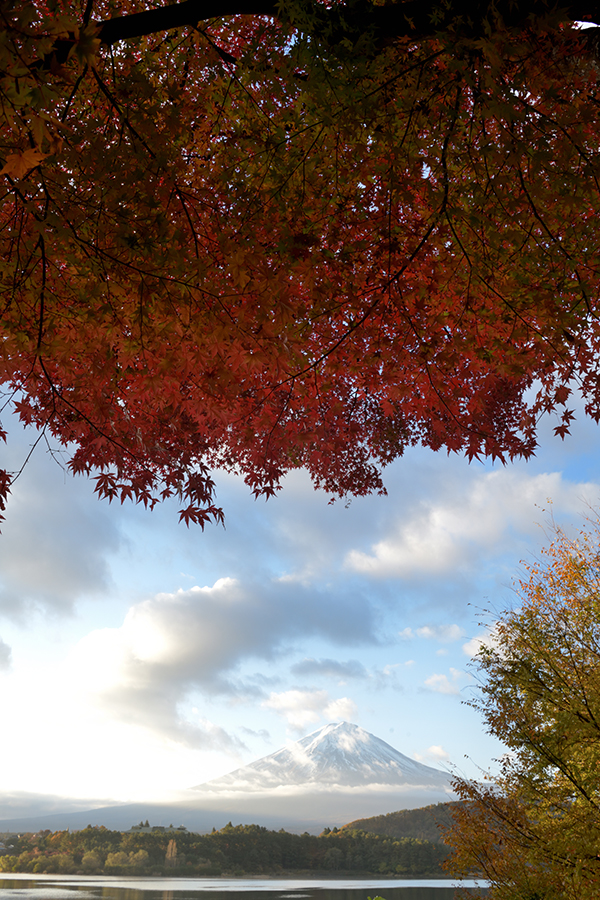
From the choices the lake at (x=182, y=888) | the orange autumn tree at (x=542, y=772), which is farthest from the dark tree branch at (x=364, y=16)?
the lake at (x=182, y=888)

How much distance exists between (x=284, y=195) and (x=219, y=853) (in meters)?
39.0

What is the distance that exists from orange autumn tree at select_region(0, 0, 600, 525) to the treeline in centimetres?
3453

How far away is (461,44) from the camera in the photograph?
11.1ft

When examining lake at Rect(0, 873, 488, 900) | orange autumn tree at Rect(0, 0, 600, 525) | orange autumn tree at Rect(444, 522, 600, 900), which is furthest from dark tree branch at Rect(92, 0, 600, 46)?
lake at Rect(0, 873, 488, 900)

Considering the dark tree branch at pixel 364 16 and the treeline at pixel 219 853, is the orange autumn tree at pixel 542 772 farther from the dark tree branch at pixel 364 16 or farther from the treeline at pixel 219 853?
the treeline at pixel 219 853

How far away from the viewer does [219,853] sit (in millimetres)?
32969

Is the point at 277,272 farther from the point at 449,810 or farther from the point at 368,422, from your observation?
the point at 449,810

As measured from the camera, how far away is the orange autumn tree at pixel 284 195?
11.3ft

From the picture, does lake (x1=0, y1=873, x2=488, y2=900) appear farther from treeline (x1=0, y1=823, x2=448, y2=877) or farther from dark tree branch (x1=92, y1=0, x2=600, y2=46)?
dark tree branch (x1=92, y1=0, x2=600, y2=46)

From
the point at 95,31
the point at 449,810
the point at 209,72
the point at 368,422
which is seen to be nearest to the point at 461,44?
the point at 95,31

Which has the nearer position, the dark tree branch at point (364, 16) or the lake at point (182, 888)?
the dark tree branch at point (364, 16)

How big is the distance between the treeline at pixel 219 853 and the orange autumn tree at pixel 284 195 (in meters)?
34.5

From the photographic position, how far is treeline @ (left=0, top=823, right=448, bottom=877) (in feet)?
106

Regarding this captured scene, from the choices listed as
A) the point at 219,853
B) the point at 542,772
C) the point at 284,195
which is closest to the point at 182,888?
the point at 219,853
